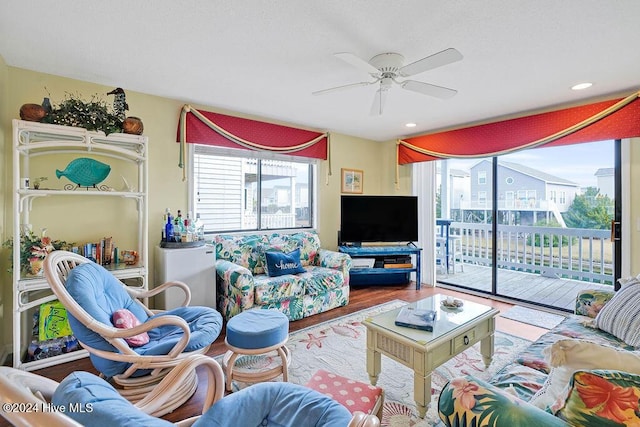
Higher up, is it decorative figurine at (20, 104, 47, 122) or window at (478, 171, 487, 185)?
decorative figurine at (20, 104, 47, 122)

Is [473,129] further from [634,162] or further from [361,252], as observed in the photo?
[361,252]

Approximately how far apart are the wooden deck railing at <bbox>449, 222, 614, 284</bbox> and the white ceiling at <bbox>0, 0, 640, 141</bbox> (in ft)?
6.13

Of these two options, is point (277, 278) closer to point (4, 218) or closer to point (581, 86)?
point (4, 218)

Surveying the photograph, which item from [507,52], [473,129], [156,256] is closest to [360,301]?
[156,256]

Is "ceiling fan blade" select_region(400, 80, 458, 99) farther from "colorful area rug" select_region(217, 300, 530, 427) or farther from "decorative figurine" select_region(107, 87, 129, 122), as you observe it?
"decorative figurine" select_region(107, 87, 129, 122)

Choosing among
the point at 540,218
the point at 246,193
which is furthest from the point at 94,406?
the point at 540,218

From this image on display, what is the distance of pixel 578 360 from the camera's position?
1022mm

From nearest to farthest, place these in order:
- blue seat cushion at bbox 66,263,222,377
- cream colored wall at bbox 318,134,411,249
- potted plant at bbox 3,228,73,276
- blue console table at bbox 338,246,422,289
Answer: blue seat cushion at bbox 66,263,222,377 < potted plant at bbox 3,228,73,276 < blue console table at bbox 338,246,422,289 < cream colored wall at bbox 318,134,411,249

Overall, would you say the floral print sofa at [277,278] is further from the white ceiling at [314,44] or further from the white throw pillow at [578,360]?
the white throw pillow at [578,360]

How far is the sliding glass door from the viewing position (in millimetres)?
3432

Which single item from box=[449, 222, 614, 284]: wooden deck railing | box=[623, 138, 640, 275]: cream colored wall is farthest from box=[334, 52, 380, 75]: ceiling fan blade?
box=[449, 222, 614, 284]: wooden deck railing

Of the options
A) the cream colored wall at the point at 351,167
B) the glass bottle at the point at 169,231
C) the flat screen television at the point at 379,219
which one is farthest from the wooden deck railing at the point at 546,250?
the glass bottle at the point at 169,231

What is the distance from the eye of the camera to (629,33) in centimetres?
193

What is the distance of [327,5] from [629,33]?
195 cm
